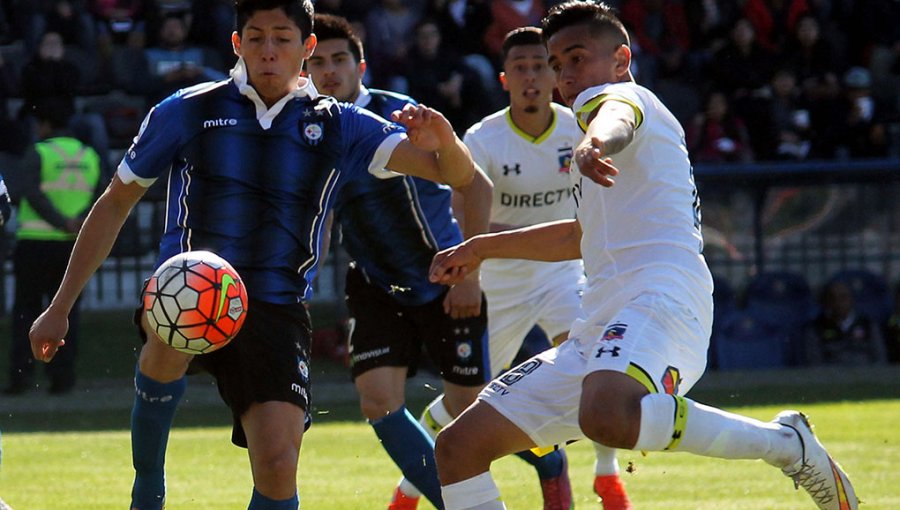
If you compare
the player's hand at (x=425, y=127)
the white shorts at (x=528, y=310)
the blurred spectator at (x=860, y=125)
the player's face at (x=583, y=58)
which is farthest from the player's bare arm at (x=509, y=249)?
the blurred spectator at (x=860, y=125)

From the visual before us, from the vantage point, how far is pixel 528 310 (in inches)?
334

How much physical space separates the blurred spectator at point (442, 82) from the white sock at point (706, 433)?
10776mm

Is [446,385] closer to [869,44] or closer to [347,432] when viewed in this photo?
[347,432]

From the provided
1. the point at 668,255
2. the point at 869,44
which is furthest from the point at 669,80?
the point at 668,255

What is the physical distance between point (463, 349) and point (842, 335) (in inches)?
321

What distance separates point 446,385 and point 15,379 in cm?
716

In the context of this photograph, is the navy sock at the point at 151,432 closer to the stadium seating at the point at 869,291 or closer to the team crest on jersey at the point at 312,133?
the team crest on jersey at the point at 312,133

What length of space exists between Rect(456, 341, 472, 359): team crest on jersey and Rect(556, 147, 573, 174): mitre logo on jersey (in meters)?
1.45

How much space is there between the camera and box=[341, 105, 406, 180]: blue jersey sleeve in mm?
5816

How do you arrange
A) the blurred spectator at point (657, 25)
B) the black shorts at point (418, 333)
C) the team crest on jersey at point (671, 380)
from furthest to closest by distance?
the blurred spectator at point (657, 25), the black shorts at point (418, 333), the team crest on jersey at point (671, 380)

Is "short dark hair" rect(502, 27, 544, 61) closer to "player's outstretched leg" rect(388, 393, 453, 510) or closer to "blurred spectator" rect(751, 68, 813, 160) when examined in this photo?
"player's outstretched leg" rect(388, 393, 453, 510)

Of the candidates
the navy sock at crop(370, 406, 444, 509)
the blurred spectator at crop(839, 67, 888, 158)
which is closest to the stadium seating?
the blurred spectator at crop(839, 67, 888, 158)

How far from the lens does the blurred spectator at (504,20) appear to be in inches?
690

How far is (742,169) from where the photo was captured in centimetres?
1514
